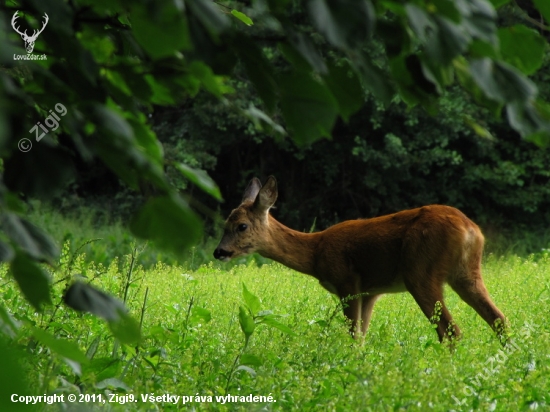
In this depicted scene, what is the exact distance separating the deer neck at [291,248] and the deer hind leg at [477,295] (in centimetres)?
135

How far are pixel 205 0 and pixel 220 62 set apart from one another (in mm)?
302

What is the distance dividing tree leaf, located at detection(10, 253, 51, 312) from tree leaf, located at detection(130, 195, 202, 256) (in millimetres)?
180

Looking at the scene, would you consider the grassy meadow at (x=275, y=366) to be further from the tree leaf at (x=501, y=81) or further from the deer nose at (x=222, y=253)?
the deer nose at (x=222, y=253)

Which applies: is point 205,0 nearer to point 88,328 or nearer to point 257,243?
point 88,328

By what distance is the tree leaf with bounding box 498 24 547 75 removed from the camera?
1.79 metres

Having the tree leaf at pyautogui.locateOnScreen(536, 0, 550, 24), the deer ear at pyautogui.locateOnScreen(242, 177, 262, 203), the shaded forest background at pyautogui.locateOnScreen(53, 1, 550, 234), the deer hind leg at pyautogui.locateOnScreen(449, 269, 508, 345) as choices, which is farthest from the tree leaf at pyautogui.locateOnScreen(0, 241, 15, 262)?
the shaded forest background at pyautogui.locateOnScreen(53, 1, 550, 234)

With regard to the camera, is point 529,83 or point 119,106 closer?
point 529,83

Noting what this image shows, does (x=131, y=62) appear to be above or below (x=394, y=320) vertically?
above

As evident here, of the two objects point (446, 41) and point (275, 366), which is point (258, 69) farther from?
point (275, 366)

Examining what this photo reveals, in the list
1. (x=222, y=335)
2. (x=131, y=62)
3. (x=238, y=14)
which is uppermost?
(x=131, y=62)

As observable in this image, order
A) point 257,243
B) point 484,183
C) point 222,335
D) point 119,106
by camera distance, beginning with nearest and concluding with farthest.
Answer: point 119,106 → point 222,335 → point 257,243 → point 484,183

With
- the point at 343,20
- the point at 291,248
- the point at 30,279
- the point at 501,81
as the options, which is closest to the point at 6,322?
the point at 30,279

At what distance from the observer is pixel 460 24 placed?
1.48 metres

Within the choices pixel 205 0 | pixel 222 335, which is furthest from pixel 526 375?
pixel 205 0
